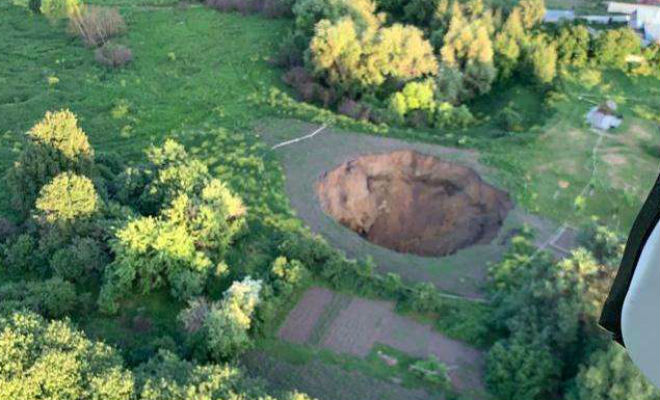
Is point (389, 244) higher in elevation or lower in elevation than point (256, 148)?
lower

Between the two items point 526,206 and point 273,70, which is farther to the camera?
point 273,70

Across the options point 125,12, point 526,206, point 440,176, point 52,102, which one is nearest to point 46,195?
point 52,102

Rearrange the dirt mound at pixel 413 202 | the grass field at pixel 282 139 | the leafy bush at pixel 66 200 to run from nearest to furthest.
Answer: the grass field at pixel 282 139 → the leafy bush at pixel 66 200 → the dirt mound at pixel 413 202

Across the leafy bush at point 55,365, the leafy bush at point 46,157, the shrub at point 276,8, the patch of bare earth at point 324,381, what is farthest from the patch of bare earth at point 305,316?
the shrub at point 276,8

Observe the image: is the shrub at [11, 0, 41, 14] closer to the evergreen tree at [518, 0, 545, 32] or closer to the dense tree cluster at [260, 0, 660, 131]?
the dense tree cluster at [260, 0, 660, 131]

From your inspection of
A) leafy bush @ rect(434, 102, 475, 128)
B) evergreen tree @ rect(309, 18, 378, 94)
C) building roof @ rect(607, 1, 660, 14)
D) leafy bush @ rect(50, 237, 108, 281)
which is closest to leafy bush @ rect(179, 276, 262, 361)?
leafy bush @ rect(50, 237, 108, 281)

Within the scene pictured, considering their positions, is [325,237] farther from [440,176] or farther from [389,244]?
[440,176]

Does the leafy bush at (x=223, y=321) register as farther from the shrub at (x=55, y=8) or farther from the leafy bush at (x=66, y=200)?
the shrub at (x=55, y=8)
